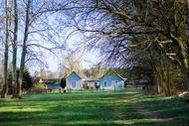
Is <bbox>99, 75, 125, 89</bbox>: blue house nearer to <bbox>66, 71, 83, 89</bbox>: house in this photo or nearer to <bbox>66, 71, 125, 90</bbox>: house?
<bbox>66, 71, 125, 90</bbox>: house

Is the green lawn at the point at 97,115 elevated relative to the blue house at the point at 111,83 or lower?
lower

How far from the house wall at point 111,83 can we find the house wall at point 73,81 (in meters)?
7.18

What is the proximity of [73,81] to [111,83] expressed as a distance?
39.6ft

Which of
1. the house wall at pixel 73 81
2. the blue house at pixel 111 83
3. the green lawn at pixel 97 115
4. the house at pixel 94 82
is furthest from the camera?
the house wall at pixel 73 81

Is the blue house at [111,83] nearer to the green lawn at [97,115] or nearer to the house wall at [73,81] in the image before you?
the house wall at [73,81]

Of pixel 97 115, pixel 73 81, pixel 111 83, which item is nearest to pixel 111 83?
pixel 111 83

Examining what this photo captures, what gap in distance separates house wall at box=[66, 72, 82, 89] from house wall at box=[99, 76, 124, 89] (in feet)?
23.6

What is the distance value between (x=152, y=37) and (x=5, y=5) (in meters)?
31.5

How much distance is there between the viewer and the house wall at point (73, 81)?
151 metres

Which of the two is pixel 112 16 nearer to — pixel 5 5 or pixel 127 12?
pixel 127 12

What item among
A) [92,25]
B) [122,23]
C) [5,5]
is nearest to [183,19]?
[122,23]

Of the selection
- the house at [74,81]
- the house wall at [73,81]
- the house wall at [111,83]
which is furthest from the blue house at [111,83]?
the house wall at [73,81]

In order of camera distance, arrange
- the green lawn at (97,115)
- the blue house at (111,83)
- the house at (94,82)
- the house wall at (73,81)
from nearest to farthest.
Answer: the green lawn at (97,115)
the blue house at (111,83)
the house at (94,82)
the house wall at (73,81)

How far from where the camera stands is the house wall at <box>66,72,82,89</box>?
15119 centimetres
